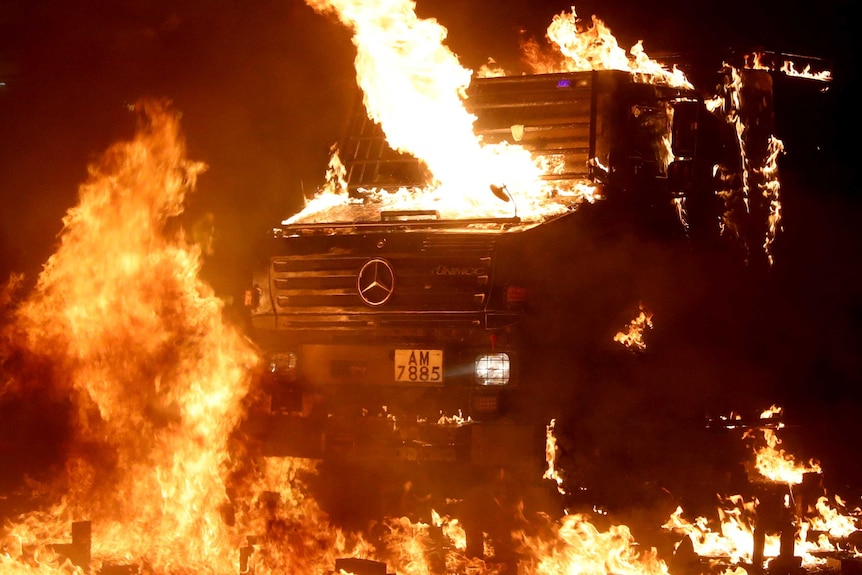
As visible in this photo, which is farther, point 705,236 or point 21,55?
point 21,55

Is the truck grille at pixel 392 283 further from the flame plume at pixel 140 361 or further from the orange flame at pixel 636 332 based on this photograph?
the orange flame at pixel 636 332

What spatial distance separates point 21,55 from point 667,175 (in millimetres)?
8433

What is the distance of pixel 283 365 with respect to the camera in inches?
314

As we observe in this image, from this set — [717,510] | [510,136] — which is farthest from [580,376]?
[510,136]

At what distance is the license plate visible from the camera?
24.2 ft

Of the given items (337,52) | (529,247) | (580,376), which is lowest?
(580,376)

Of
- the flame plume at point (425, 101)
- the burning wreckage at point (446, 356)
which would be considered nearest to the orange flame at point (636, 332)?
the burning wreckage at point (446, 356)

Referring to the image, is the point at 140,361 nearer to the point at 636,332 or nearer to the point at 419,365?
the point at 419,365

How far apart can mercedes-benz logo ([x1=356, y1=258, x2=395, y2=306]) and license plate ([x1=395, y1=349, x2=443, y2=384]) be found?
44 cm

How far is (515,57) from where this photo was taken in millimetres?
10969

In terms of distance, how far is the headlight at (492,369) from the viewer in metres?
7.27

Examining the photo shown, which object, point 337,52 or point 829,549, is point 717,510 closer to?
point 829,549

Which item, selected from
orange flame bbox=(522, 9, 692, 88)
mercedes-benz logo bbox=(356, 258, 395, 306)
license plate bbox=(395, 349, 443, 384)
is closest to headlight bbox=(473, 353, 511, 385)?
license plate bbox=(395, 349, 443, 384)

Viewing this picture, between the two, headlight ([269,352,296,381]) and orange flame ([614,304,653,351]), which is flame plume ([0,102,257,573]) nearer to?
headlight ([269,352,296,381])
